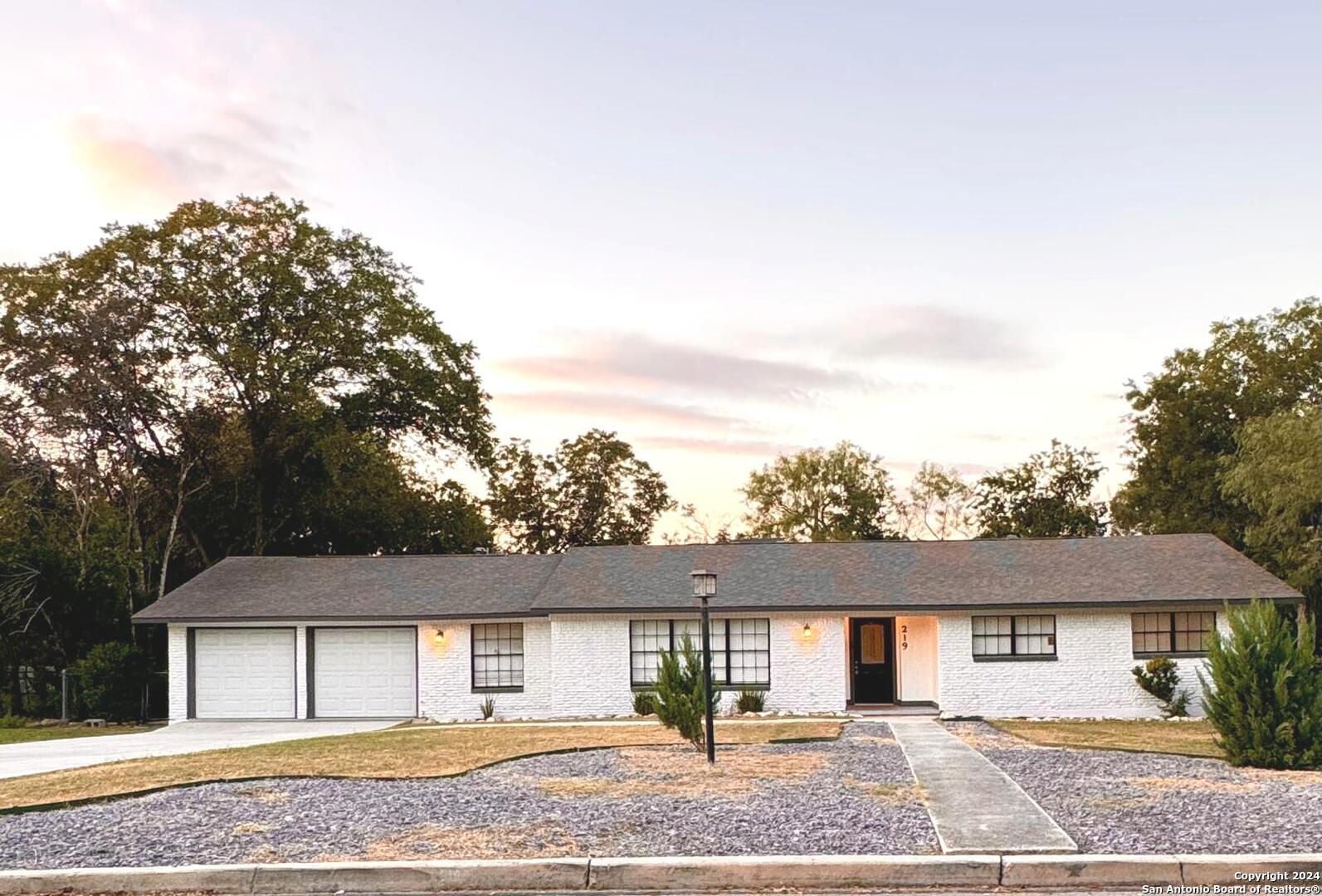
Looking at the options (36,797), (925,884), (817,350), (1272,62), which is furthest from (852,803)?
(817,350)

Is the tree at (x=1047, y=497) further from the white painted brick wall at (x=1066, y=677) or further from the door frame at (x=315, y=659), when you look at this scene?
the door frame at (x=315, y=659)

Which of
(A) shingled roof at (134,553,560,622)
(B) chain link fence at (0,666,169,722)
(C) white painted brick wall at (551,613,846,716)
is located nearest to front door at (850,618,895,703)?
(C) white painted brick wall at (551,613,846,716)

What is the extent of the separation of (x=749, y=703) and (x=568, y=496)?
29.2 m

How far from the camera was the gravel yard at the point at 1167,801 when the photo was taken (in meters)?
8.89

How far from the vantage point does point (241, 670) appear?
27.6 m

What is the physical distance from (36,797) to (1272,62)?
2029cm

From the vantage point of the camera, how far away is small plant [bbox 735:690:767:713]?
83.7 feet

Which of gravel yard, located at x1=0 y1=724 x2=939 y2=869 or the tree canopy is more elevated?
the tree canopy

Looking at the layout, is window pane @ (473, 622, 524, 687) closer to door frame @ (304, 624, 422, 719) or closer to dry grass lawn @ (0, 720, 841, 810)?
door frame @ (304, 624, 422, 719)

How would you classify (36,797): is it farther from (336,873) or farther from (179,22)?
(179,22)

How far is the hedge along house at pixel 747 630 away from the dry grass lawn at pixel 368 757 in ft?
11.2

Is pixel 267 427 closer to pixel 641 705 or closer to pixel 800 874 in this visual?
pixel 641 705

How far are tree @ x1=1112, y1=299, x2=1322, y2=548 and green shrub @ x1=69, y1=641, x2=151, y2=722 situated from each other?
120ft

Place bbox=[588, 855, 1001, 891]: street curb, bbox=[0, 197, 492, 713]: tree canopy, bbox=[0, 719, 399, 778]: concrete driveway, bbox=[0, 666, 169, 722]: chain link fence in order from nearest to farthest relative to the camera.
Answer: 1. bbox=[588, 855, 1001, 891]: street curb
2. bbox=[0, 719, 399, 778]: concrete driveway
3. bbox=[0, 666, 169, 722]: chain link fence
4. bbox=[0, 197, 492, 713]: tree canopy
